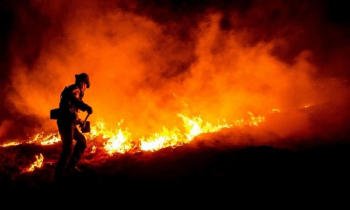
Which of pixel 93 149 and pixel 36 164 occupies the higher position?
pixel 93 149

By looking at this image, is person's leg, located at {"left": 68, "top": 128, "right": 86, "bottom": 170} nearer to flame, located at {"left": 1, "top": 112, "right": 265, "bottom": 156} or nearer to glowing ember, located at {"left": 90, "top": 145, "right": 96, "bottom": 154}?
flame, located at {"left": 1, "top": 112, "right": 265, "bottom": 156}

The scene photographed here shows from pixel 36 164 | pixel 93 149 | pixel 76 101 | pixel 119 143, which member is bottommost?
pixel 36 164

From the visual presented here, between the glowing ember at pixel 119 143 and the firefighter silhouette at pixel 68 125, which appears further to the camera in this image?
the glowing ember at pixel 119 143

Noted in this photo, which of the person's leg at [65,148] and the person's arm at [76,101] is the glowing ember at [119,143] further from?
the person's arm at [76,101]

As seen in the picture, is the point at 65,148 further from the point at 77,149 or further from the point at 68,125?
the point at 68,125

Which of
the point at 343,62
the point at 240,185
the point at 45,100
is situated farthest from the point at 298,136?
the point at 45,100

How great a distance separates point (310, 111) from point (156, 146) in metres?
7.15

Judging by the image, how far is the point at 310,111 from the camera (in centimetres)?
1045

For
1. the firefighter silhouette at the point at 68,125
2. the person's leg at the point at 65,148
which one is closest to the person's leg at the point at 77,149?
the firefighter silhouette at the point at 68,125

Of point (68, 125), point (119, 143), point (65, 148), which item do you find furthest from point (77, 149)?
point (119, 143)

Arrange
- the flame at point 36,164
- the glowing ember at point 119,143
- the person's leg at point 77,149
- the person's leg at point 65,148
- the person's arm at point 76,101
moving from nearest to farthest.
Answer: the person's leg at point 65,148
the person's arm at point 76,101
the person's leg at point 77,149
the flame at point 36,164
the glowing ember at point 119,143

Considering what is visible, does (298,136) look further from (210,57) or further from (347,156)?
(210,57)

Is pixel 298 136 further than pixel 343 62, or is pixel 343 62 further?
pixel 343 62

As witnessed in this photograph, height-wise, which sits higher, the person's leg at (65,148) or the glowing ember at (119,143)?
the glowing ember at (119,143)
